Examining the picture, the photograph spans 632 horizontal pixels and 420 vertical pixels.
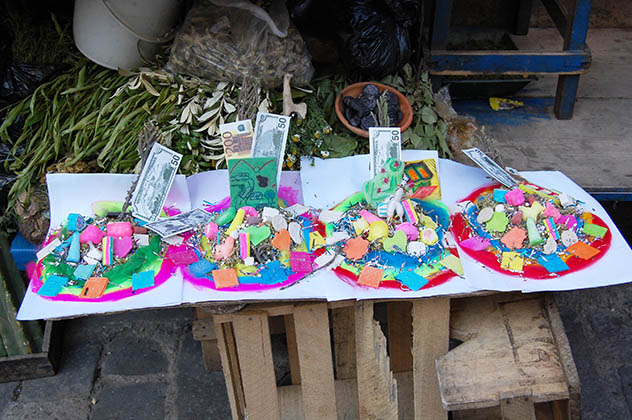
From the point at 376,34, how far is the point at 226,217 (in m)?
1.10

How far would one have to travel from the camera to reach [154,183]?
2.14 metres

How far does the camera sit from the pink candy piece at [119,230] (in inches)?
79.8

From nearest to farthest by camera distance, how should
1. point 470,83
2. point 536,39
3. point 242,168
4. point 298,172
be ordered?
point 242,168 → point 298,172 → point 470,83 → point 536,39

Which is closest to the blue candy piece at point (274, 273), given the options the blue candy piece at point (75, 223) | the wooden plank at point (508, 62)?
the blue candy piece at point (75, 223)

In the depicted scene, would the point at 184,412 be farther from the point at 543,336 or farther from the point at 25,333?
the point at 543,336

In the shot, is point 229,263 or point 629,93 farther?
point 629,93

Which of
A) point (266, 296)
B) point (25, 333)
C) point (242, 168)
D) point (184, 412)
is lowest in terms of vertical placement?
point (184, 412)

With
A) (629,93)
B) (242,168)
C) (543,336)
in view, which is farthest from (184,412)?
(629,93)

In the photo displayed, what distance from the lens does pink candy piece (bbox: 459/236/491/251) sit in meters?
2.04

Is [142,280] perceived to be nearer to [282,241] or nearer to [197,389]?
[282,241]

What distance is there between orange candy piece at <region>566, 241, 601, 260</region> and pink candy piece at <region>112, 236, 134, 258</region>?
1.48 metres

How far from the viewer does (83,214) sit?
2.17m

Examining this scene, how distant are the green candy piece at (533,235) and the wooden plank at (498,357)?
0.19 meters

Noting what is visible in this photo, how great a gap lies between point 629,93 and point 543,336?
2.13 metres
